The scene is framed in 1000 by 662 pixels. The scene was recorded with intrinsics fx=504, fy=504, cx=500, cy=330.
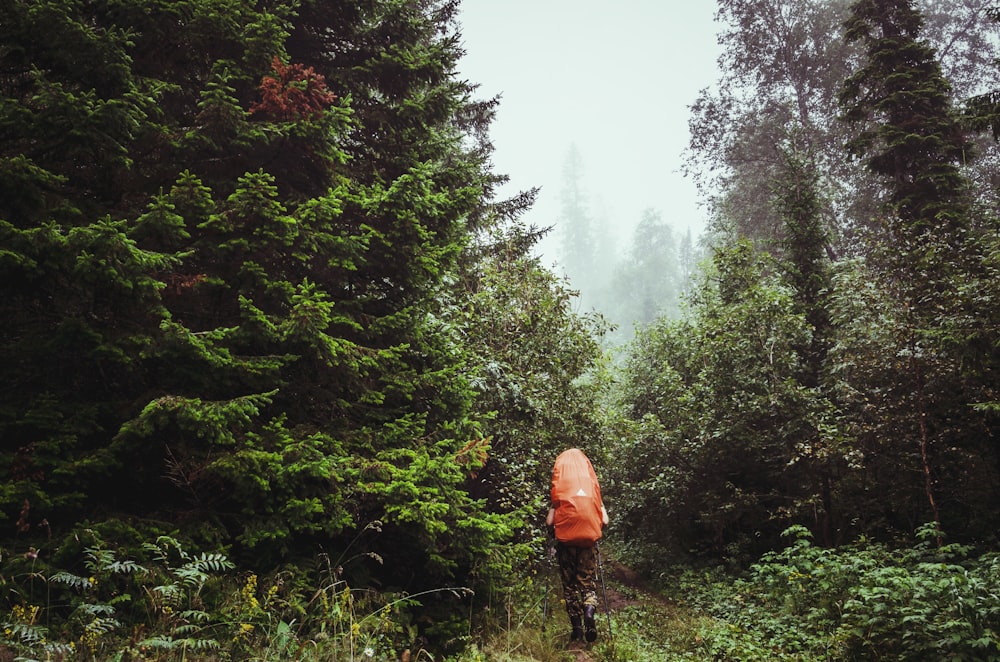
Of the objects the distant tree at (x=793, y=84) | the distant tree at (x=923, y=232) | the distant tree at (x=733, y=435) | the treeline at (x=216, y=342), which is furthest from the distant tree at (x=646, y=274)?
the treeline at (x=216, y=342)

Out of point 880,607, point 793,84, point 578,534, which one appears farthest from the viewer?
point 793,84

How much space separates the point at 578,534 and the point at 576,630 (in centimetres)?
123

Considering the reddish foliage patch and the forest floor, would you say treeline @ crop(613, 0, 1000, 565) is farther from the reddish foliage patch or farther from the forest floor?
the reddish foliage patch

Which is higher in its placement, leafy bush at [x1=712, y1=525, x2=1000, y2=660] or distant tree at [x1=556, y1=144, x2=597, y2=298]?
distant tree at [x1=556, y1=144, x2=597, y2=298]

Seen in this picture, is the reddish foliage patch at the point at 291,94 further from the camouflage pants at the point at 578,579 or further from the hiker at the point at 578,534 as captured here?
the camouflage pants at the point at 578,579

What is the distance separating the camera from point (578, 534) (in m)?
6.42

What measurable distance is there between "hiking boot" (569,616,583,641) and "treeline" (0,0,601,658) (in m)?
1.39

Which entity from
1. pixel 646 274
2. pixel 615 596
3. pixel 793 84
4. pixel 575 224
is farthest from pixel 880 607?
pixel 575 224

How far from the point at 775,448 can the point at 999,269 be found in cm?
592

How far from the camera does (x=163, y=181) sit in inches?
213

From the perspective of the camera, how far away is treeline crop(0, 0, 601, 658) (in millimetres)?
3914

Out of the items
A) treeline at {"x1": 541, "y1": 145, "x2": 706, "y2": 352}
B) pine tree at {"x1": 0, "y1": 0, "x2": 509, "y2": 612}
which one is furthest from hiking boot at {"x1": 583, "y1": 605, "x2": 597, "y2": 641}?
treeline at {"x1": 541, "y1": 145, "x2": 706, "y2": 352}

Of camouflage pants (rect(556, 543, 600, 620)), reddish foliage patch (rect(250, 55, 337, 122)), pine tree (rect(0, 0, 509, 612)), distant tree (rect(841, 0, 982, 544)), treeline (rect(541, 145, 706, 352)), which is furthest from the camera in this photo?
treeline (rect(541, 145, 706, 352))

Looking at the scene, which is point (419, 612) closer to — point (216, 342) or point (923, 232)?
point (216, 342)
